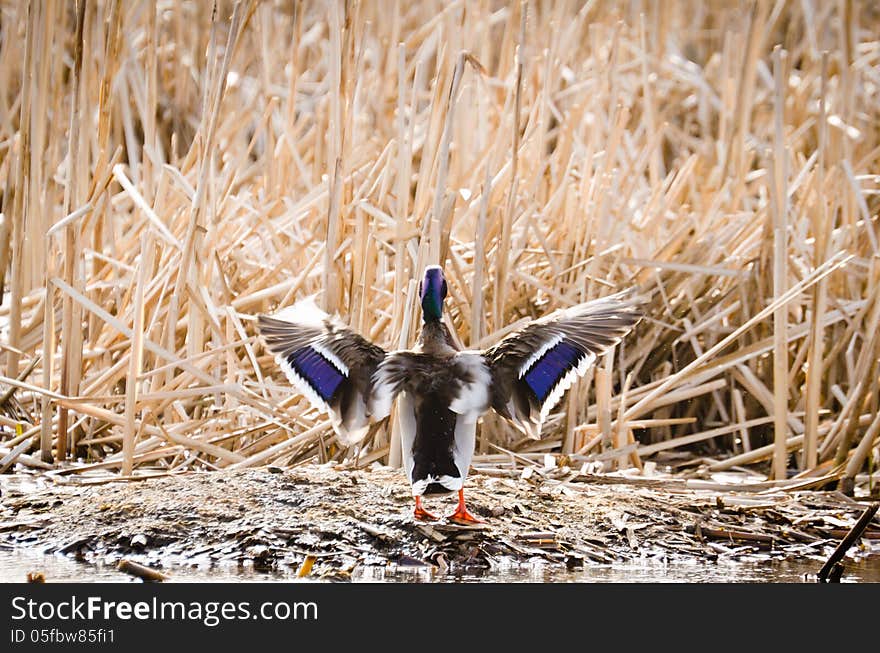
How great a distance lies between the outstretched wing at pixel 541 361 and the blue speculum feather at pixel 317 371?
1.62 feet

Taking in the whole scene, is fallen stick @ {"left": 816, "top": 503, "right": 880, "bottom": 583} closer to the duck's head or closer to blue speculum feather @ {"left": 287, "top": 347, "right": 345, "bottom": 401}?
the duck's head

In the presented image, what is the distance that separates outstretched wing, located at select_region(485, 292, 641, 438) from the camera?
14.2 feet

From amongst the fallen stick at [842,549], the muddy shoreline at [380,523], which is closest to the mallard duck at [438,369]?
the muddy shoreline at [380,523]

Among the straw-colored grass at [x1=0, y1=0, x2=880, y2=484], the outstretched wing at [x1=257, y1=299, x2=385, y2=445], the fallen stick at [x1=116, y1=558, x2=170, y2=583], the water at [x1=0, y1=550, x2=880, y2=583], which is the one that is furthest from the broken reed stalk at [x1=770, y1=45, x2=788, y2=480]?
the fallen stick at [x1=116, y1=558, x2=170, y2=583]

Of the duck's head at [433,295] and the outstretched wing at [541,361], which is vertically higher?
Result: the duck's head at [433,295]

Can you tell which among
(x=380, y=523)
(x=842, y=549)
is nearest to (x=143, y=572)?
(x=380, y=523)

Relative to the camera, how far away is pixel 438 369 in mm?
4262

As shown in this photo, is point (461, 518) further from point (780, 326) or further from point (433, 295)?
point (780, 326)

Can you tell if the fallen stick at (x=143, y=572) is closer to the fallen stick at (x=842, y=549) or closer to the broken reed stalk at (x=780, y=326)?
the fallen stick at (x=842, y=549)

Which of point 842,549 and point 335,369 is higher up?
point 335,369

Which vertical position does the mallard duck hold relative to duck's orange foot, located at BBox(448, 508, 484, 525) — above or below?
above

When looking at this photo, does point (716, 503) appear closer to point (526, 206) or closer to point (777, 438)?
point (777, 438)

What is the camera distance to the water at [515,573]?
3.91 m

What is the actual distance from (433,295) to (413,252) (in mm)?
798
